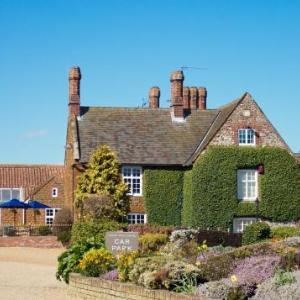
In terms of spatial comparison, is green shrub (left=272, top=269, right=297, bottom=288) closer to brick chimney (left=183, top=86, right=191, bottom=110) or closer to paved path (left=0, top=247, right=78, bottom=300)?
paved path (left=0, top=247, right=78, bottom=300)

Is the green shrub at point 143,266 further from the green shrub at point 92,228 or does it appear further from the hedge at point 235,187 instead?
the hedge at point 235,187

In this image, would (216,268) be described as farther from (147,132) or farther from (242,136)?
(147,132)

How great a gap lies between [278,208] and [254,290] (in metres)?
30.6

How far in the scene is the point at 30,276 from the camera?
27.0m

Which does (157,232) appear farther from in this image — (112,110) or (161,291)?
(161,291)

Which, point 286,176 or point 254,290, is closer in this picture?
point 254,290

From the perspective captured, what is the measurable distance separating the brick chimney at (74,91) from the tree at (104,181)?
4772 millimetres

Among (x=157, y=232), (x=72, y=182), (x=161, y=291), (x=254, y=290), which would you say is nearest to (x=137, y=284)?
(x=161, y=291)

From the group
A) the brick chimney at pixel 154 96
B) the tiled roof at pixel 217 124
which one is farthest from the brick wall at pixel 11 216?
the tiled roof at pixel 217 124

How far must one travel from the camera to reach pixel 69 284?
2139 cm

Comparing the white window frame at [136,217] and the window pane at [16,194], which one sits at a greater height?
the window pane at [16,194]

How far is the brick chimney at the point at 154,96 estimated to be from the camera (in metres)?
53.3

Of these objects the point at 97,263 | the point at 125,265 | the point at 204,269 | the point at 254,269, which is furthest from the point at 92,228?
the point at 254,269

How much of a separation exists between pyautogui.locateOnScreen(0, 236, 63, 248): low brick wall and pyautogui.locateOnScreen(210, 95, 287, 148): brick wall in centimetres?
1134
